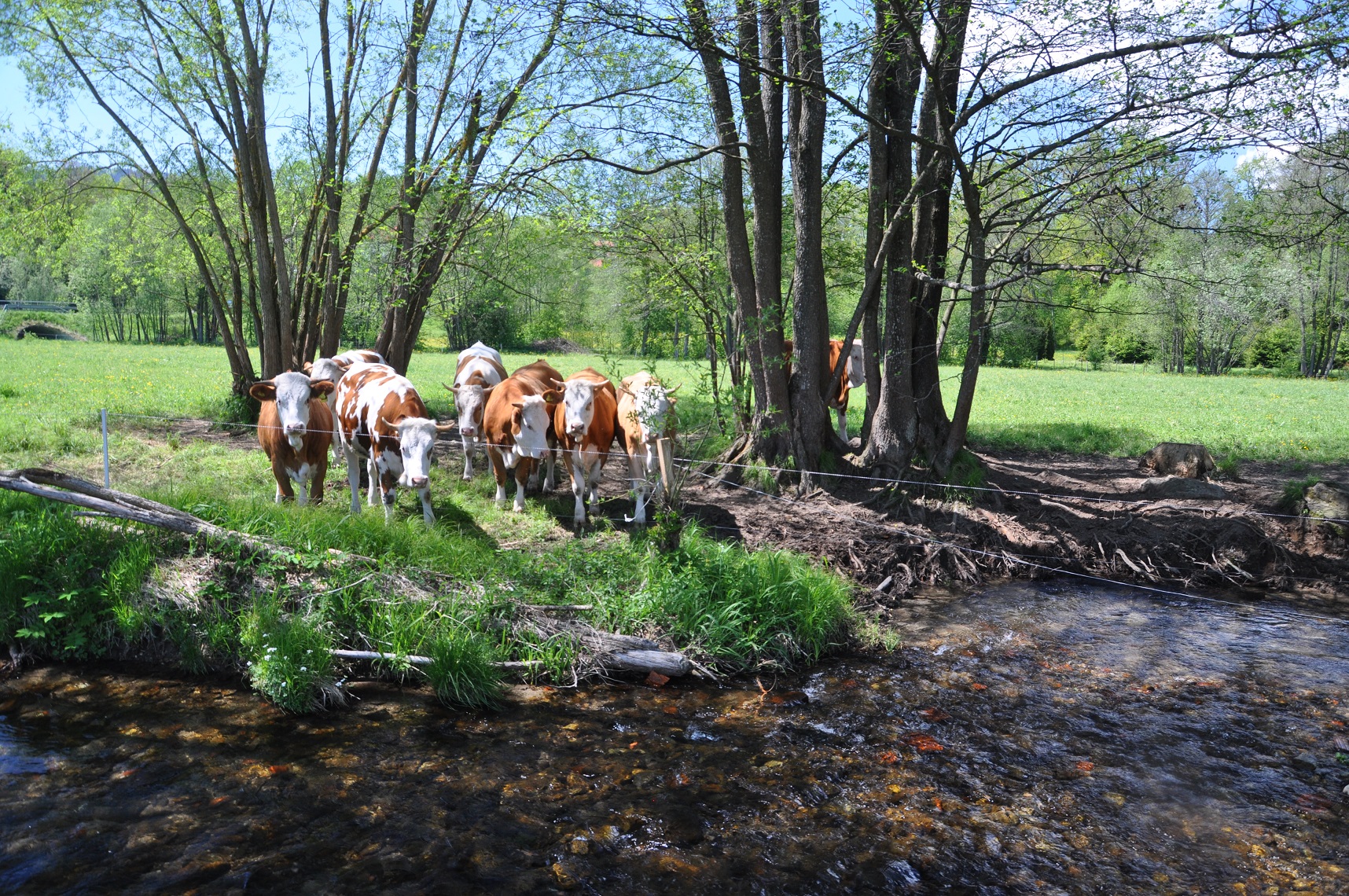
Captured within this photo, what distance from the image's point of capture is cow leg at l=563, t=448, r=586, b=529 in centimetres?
969

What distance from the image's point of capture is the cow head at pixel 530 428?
1005cm

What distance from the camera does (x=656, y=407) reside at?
31.1 ft

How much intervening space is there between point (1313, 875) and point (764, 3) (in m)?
7.85

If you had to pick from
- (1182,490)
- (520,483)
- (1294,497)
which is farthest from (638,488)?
(1294,497)

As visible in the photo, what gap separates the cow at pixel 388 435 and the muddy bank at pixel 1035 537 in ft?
10.3

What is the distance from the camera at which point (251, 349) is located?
134 ft

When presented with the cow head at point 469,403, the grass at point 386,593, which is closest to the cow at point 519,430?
the cow head at point 469,403

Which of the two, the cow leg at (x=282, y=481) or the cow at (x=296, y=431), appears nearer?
the cow at (x=296, y=431)

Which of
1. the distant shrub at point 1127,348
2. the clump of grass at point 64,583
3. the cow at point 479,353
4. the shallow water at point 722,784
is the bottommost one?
the shallow water at point 722,784

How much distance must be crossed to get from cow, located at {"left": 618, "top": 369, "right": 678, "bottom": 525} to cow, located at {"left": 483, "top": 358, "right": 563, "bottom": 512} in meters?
0.91

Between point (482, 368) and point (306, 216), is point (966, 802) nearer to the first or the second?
point (482, 368)

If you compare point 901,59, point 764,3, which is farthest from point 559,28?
point 901,59

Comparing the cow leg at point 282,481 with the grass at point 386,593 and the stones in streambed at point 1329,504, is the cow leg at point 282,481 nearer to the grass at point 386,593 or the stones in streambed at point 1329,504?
the grass at point 386,593

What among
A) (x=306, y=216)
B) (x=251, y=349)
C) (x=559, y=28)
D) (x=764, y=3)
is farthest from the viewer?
(x=251, y=349)
